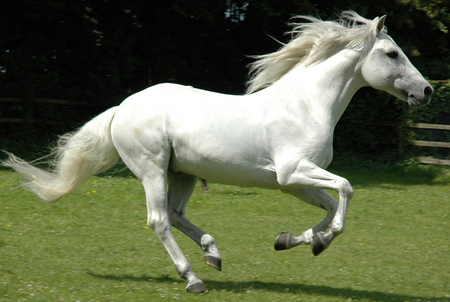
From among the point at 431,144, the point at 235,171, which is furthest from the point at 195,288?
the point at 431,144

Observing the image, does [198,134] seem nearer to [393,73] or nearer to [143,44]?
[393,73]

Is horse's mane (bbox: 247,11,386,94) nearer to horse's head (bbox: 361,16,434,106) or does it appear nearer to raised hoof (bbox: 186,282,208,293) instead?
horse's head (bbox: 361,16,434,106)

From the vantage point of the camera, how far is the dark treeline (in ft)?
44.3

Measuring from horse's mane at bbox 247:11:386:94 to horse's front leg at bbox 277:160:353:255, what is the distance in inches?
40.2

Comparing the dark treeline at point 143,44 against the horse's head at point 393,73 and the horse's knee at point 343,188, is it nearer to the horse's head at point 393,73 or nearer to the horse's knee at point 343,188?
the horse's head at point 393,73

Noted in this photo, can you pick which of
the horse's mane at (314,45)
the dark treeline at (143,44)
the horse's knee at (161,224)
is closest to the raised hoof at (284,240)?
the horse's knee at (161,224)

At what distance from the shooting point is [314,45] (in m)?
5.03

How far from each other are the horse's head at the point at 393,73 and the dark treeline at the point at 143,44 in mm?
8194

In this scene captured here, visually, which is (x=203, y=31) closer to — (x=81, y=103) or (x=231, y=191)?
(x=81, y=103)

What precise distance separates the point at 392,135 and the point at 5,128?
998 cm

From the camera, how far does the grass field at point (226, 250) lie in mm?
5000

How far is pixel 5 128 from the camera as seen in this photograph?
13.9 meters

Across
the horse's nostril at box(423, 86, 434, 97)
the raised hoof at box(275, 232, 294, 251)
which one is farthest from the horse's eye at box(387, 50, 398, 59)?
the raised hoof at box(275, 232, 294, 251)

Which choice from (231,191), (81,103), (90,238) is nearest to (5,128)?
(81,103)
